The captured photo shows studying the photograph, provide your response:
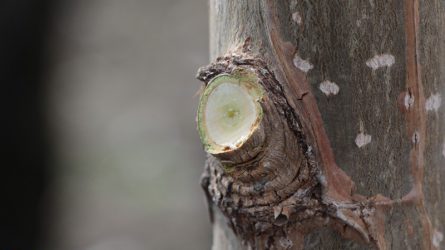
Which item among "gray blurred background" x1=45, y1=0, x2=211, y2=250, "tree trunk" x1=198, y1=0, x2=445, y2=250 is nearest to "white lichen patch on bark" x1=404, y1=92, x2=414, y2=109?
"tree trunk" x1=198, y1=0, x2=445, y2=250

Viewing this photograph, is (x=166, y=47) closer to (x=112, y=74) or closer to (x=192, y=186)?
(x=112, y=74)

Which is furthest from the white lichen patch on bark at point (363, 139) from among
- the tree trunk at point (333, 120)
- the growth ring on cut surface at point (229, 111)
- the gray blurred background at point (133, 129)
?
the gray blurred background at point (133, 129)

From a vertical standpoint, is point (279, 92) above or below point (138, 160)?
above

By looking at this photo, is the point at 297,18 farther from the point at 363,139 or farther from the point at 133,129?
the point at 133,129

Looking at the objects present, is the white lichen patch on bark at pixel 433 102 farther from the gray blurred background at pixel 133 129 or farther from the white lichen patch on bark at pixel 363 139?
the gray blurred background at pixel 133 129

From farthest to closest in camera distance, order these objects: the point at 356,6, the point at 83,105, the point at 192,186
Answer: the point at 83,105 → the point at 192,186 → the point at 356,6

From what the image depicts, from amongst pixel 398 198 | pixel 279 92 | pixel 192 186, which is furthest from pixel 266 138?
pixel 192 186
